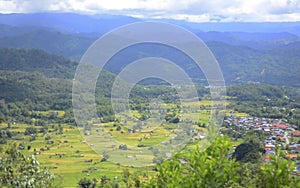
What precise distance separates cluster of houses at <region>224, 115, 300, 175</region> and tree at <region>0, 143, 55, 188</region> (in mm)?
14989

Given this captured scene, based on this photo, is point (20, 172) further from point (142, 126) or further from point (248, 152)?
point (248, 152)

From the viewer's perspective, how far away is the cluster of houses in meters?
19.8

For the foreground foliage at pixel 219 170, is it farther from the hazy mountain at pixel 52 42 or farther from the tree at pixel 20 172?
the hazy mountain at pixel 52 42

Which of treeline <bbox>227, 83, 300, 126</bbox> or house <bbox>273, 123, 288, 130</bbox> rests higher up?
house <bbox>273, 123, 288, 130</bbox>

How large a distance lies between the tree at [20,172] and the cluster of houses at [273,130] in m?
15.0

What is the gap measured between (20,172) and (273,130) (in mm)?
22533

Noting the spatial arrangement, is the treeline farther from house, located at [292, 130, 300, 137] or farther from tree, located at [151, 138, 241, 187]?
tree, located at [151, 138, 241, 187]

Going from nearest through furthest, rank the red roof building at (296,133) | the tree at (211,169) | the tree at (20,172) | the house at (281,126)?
the tree at (211,169)
the tree at (20,172)
the red roof building at (296,133)
the house at (281,126)

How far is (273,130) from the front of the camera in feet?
82.1

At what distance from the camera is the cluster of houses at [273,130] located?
1984 cm

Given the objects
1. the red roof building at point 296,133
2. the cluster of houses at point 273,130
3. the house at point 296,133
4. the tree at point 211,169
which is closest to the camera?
the tree at point 211,169

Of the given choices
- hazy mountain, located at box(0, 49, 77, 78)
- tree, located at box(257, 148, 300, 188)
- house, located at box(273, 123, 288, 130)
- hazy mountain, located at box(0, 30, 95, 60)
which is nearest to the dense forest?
tree, located at box(257, 148, 300, 188)

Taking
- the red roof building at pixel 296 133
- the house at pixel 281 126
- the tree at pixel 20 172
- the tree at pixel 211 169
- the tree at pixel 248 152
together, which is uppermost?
the tree at pixel 211 169

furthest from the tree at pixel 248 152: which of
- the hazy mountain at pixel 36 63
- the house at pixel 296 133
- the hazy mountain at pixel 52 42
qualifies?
the hazy mountain at pixel 52 42
